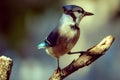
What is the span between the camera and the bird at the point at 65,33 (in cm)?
83

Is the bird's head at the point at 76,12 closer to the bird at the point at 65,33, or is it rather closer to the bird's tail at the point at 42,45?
the bird at the point at 65,33

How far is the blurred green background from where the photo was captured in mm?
869

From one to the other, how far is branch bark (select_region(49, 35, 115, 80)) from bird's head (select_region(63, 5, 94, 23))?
98 millimetres

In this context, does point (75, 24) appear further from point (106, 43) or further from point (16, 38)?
point (16, 38)

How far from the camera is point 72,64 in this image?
2.82 feet

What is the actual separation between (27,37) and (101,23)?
0.80 feet

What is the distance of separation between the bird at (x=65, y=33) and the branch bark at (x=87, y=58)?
0.04 m

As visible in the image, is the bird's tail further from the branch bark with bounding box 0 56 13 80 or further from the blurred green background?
the branch bark with bounding box 0 56 13 80

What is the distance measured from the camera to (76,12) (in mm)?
832

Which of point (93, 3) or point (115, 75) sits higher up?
point (93, 3)

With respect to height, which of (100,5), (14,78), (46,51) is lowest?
(14,78)

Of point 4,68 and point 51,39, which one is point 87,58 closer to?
point 51,39

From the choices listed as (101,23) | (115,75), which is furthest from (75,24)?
(115,75)

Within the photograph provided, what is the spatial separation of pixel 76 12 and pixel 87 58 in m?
0.14
